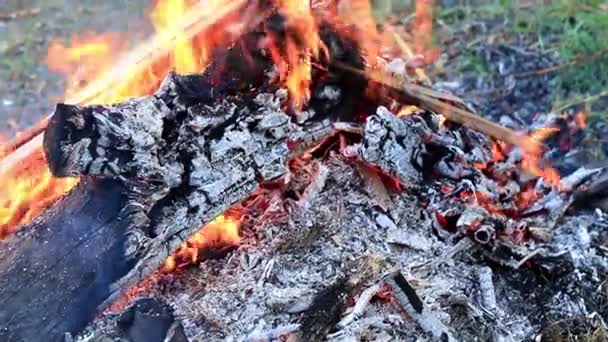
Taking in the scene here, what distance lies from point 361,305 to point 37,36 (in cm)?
348

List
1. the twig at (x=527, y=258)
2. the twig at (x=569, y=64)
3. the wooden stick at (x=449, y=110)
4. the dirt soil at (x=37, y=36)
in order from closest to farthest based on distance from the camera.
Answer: the twig at (x=527, y=258) < the wooden stick at (x=449, y=110) < the twig at (x=569, y=64) < the dirt soil at (x=37, y=36)

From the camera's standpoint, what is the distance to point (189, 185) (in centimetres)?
227

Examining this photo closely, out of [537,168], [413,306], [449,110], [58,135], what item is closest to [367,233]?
[413,306]

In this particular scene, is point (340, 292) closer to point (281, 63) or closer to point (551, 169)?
point (281, 63)

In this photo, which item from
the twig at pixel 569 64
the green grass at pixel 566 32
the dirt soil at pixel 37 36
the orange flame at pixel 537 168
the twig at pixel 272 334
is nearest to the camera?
the twig at pixel 272 334

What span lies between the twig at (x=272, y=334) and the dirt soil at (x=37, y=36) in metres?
2.47

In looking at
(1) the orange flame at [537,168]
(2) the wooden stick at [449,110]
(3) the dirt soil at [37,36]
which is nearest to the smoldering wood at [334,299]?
(2) the wooden stick at [449,110]

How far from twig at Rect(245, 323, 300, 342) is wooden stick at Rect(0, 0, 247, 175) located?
846mm

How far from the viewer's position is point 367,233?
2.53 m

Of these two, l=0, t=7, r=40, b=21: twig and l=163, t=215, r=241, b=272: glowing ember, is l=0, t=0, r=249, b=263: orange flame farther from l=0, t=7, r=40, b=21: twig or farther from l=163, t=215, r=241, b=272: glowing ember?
l=0, t=7, r=40, b=21: twig

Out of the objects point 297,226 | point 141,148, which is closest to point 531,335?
point 297,226

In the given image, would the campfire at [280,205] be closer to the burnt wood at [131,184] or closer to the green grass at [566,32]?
the burnt wood at [131,184]

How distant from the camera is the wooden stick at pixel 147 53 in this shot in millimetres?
2506

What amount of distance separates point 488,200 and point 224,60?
1.00 metres
